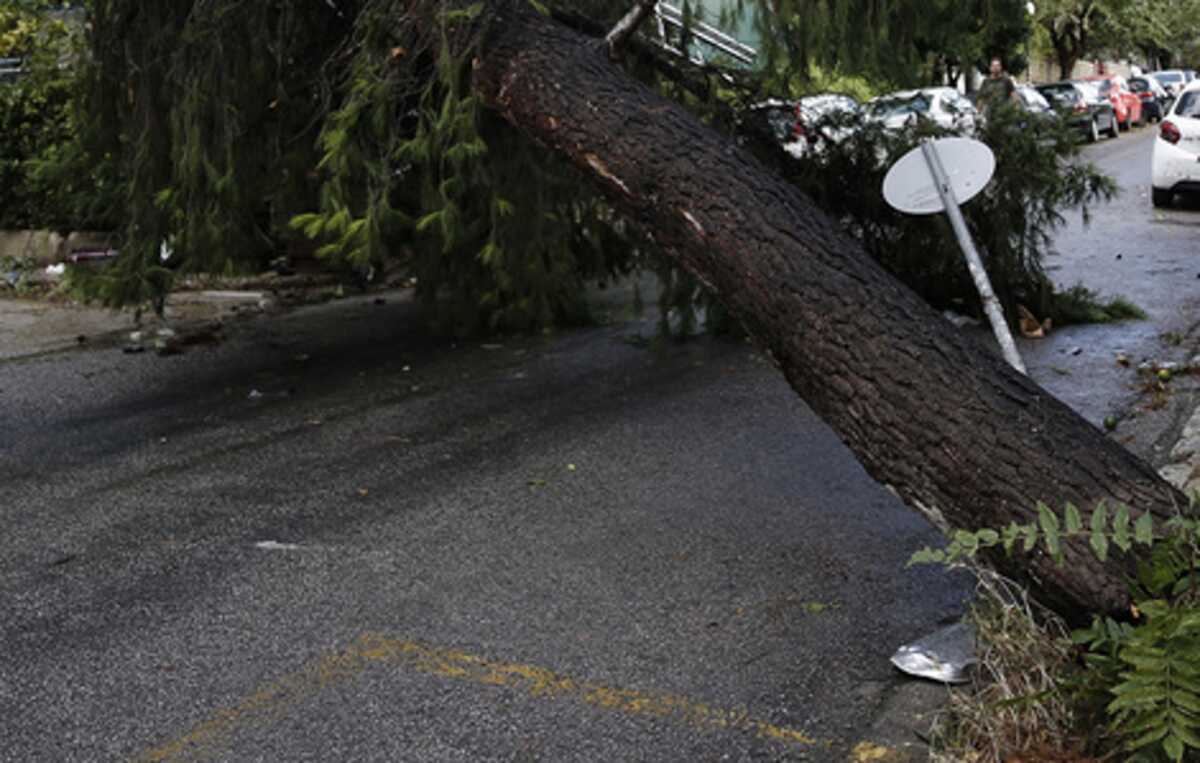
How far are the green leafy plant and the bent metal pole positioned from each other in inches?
41.5

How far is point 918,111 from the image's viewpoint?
35.0ft

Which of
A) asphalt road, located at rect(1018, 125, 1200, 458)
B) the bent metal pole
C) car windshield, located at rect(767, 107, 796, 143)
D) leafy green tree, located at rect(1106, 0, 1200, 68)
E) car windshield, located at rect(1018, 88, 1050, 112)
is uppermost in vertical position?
leafy green tree, located at rect(1106, 0, 1200, 68)

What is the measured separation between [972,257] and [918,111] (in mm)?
5793

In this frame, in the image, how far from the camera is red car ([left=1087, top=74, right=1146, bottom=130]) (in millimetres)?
40500

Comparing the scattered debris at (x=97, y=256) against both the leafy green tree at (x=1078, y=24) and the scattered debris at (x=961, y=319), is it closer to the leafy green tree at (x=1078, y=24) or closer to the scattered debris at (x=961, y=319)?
the scattered debris at (x=961, y=319)

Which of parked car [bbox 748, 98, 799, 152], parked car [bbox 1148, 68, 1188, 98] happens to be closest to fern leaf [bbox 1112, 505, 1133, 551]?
parked car [bbox 748, 98, 799, 152]

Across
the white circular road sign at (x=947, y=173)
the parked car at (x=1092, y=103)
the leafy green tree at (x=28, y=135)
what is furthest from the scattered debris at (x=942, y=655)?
the parked car at (x=1092, y=103)

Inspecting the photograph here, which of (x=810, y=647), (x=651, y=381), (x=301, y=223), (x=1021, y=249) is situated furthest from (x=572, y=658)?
(x=1021, y=249)

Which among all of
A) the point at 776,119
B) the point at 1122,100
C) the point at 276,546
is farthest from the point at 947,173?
the point at 1122,100

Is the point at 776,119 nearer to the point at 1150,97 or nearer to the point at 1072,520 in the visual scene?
the point at 1072,520

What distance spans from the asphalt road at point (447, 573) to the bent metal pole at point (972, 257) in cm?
98

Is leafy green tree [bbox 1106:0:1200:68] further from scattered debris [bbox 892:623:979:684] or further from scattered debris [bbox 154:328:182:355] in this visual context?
scattered debris [bbox 892:623:979:684]

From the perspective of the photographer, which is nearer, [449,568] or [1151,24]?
[449,568]

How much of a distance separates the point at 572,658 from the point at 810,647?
0.83 m
